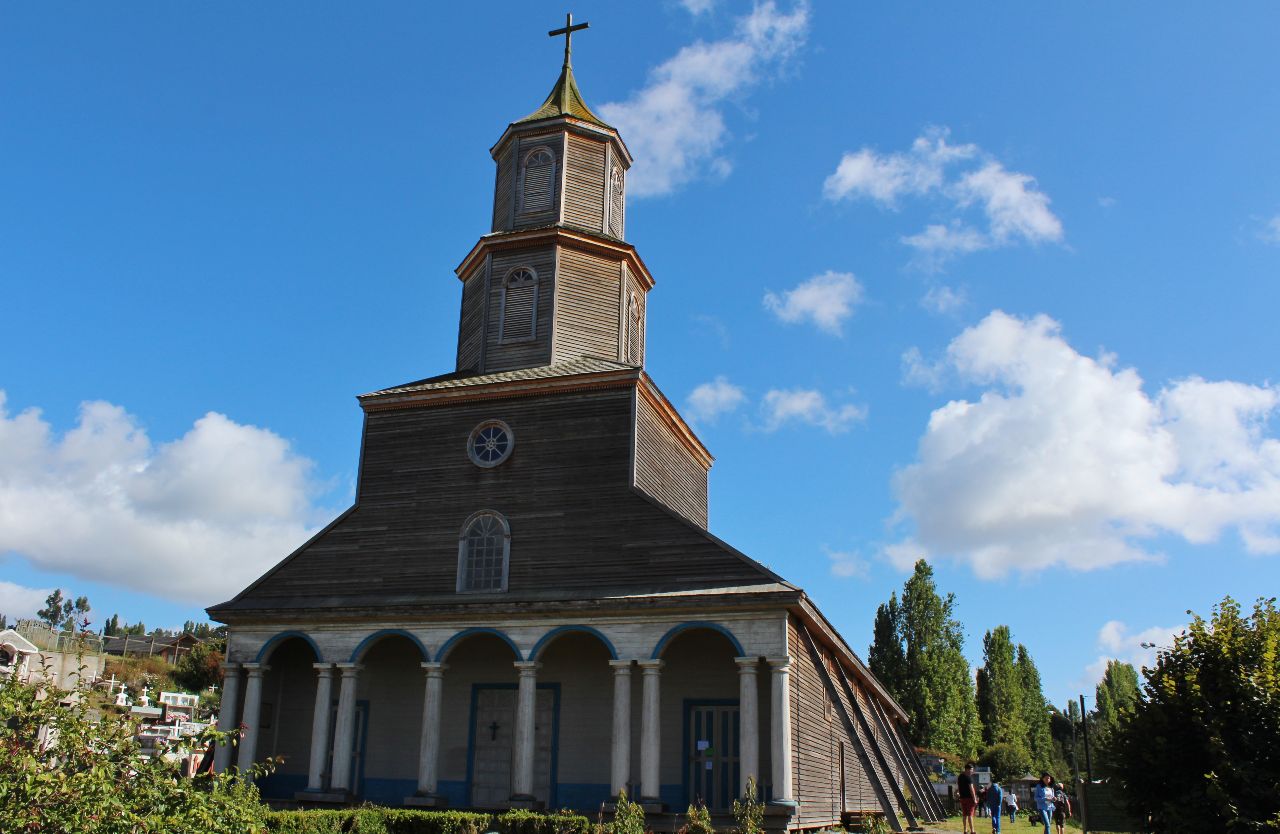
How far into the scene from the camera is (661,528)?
2441 cm

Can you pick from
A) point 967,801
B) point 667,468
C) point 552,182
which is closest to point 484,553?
point 667,468

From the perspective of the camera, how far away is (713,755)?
23.8 m

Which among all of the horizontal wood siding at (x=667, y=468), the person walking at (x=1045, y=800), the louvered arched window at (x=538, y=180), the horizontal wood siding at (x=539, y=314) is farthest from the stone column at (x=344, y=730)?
the person walking at (x=1045, y=800)

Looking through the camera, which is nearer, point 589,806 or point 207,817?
point 207,817

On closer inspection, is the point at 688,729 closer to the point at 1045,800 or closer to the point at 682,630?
the point at 682,630

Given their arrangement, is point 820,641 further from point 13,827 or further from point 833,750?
point 13,827

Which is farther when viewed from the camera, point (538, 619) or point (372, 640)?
point (372, 640)

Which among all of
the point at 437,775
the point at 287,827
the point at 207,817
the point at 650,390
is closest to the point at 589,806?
the point at 437,775

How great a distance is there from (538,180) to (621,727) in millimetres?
16651

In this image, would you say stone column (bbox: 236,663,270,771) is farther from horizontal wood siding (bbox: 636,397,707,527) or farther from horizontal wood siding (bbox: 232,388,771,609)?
horizontal wood siding (bbox: 636,397,707,527)

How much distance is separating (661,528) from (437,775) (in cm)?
826

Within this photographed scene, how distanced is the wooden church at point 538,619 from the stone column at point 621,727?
4 centimetres

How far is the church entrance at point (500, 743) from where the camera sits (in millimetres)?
24922

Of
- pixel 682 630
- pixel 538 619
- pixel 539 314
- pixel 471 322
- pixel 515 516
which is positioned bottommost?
pixel 682 630
